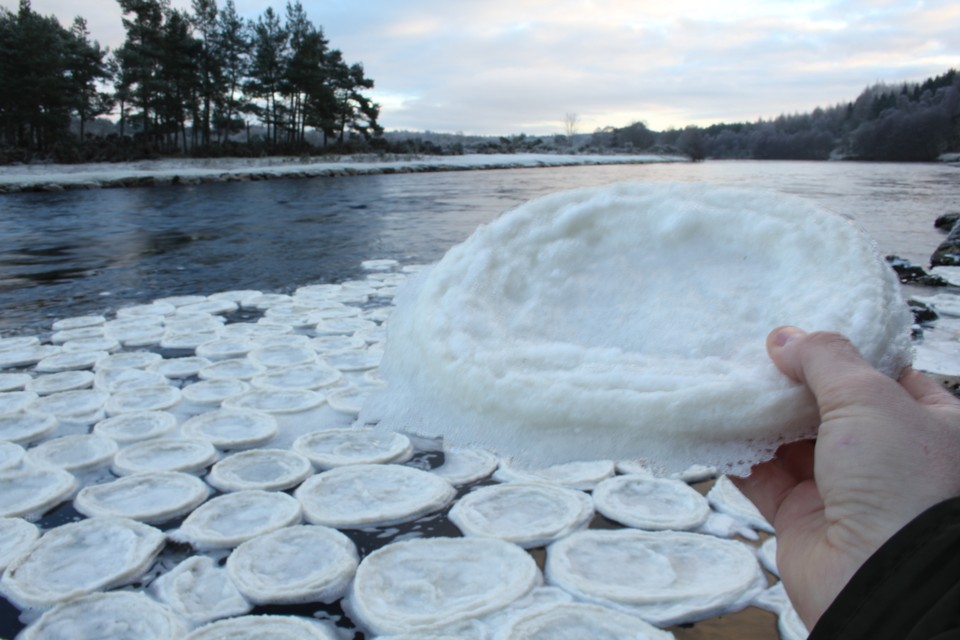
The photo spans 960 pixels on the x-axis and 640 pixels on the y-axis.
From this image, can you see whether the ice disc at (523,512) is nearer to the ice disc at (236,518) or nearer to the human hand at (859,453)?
the ice disc at (236,518)

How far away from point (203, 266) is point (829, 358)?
772 cm

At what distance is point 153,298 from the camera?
5.84 m

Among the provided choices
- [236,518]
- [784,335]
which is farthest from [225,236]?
[784,335]

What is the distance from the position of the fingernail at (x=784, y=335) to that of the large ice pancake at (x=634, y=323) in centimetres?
4

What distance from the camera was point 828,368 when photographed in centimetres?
91

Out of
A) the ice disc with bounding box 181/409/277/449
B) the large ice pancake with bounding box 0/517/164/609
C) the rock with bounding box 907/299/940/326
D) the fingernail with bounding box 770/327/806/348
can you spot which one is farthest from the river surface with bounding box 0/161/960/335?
the ice disc with bounding box 181/409/277/449

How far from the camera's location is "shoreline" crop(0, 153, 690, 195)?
74.3 feet

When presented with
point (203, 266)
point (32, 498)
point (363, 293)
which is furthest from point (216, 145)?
point (32, 498)

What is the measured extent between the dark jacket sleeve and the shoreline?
982 inches

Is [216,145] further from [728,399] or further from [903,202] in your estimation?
[728,399]

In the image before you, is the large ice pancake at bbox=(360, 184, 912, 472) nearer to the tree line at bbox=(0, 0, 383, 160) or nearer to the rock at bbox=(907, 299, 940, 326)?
the rock at bbox=(907, 299, 940, 326)

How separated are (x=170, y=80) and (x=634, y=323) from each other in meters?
37.2

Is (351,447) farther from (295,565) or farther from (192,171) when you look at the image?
(192,171)

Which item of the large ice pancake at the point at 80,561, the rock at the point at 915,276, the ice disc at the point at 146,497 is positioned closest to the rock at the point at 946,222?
the rock at the point at 915,276
